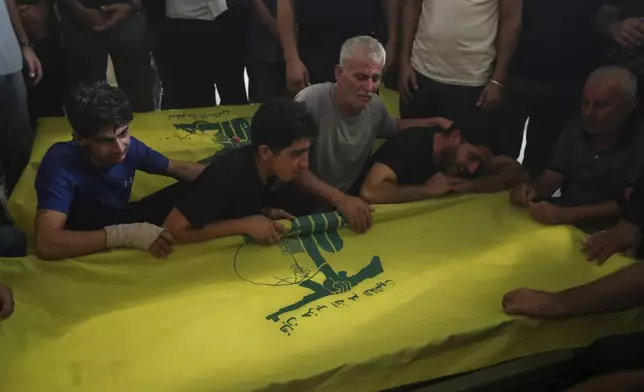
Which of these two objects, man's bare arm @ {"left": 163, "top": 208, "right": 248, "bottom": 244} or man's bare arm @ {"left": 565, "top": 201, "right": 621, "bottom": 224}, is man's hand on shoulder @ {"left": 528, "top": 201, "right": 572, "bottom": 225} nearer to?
man's bare arm @ {"left": 565, "top": 201, "right": 621, "bottom": 224}

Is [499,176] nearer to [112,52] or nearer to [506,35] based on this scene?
[506,35]

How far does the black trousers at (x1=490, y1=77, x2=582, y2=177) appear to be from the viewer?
95.1 inches

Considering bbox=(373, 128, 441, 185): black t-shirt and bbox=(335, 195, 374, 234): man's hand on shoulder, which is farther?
bbox=(373, 128, 441, 185): black t-shirt

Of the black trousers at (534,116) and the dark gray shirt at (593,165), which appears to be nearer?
the dark gray shirt at (593,165)

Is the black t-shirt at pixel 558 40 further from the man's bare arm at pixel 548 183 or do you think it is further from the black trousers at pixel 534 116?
the man's bare arm at pixel 548 183

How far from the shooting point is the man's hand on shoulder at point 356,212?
6.33ft

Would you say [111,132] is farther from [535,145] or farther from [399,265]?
[535,145]

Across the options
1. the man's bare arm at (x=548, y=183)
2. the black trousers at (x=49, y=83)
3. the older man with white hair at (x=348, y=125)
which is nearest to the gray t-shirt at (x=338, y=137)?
the older man with white hair at (x=348, y=125)

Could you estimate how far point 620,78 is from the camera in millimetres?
2053

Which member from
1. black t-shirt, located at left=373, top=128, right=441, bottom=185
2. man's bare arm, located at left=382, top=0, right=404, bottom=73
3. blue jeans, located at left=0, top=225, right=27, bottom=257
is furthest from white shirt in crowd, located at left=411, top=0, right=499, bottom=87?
blue jeans, located at left=0, top=225, right=27, bottom=257

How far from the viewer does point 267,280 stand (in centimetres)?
173

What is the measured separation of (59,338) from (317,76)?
140 centimetres

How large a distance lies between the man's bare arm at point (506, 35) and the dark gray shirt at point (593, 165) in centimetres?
34

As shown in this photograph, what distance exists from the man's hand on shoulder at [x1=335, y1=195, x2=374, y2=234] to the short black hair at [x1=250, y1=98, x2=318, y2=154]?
0.24 meters
